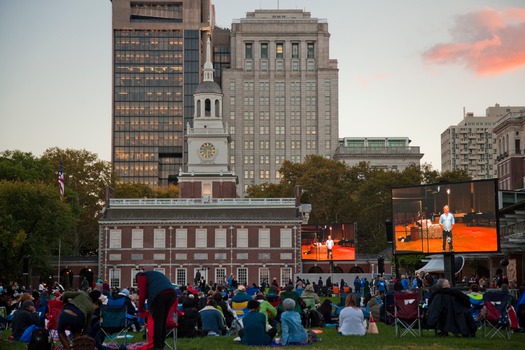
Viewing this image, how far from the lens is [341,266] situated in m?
78.0

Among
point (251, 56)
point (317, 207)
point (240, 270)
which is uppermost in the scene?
point (251, 56)

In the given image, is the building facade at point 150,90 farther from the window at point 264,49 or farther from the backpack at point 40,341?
the backpack at point 40,341

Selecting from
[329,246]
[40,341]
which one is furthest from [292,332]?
[329,246]

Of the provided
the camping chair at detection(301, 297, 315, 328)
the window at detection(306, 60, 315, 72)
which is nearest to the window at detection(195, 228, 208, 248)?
the camping chair at detection(301, 297, 315, 328)

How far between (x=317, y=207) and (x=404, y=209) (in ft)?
211

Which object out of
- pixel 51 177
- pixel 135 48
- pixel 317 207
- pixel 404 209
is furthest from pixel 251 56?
pixel 404 209

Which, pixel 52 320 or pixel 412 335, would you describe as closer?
pixel 52 320

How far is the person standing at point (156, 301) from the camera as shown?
653 inches

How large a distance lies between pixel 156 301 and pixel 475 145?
17008cm

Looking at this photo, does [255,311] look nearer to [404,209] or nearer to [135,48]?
[404,209]

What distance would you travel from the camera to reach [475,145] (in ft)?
593

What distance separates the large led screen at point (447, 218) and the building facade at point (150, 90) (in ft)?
398

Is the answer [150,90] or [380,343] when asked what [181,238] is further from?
[150,90]

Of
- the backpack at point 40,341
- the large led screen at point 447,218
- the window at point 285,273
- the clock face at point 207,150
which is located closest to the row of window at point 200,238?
the window at point 285,273
